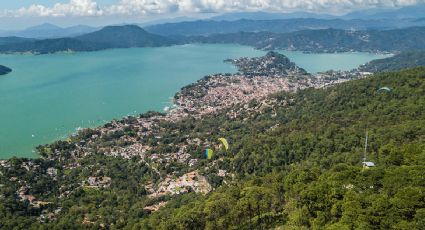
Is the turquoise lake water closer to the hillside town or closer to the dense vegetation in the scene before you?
the hillside town

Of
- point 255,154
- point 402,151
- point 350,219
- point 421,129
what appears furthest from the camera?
point 255,154

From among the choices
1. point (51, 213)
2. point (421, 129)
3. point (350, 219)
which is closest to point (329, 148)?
point (421, 129)

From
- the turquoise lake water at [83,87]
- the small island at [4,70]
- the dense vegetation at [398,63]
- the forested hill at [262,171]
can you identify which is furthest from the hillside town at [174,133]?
the small island at [4,70]

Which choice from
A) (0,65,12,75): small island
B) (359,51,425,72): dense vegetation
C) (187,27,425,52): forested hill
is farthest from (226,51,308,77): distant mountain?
(0,65,12,75): small island

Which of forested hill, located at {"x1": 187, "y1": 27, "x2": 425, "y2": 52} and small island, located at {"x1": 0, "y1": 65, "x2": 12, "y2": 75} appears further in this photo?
forested hill, located at {"x1": 187, "y1": 27, "x2": 425, "y2": 52}

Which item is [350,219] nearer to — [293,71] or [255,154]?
[255,154]
